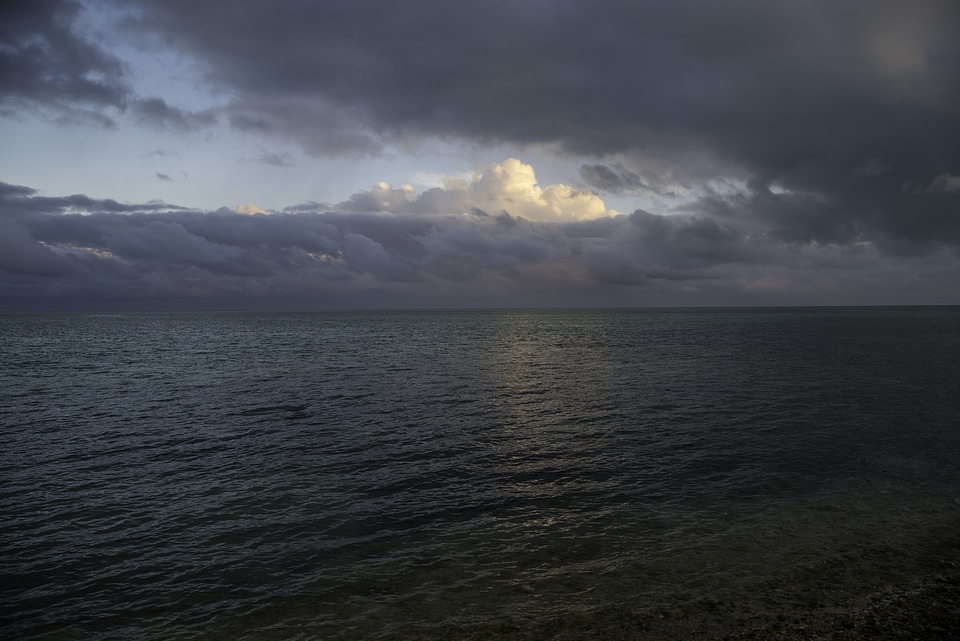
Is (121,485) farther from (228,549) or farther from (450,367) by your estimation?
(450,367)

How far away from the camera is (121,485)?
66.3 feet

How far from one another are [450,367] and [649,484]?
42.6 m

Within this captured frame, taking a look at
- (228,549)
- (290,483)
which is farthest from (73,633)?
(290,483)

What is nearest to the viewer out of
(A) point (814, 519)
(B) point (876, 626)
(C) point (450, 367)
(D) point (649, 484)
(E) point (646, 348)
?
(B) point (876, 626)

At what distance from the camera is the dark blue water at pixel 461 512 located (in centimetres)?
1141

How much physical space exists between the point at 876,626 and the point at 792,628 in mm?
1521

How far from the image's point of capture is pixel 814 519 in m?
15.8

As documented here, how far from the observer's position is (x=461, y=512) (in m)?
17.1

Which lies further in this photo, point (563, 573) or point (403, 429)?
point (403, 429)

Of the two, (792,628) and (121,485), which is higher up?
(792,628)

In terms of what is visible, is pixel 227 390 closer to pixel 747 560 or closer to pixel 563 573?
pixel 563 573

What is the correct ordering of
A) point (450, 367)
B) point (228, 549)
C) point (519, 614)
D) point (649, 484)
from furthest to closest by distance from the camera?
1. point (450, 367)
2. point (649, 484)
3. point (228, 549)
4. point (519, 614)

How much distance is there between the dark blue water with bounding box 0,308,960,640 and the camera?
37.4 ft

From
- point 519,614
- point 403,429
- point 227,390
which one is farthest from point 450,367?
point 519,614
